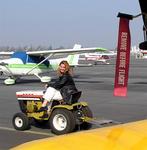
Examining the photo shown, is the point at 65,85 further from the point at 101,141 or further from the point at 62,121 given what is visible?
the point at 101,141

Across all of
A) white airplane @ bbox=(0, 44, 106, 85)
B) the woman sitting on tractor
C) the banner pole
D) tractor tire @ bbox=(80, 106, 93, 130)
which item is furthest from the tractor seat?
white airplane @ bbox=(0, 44, 106, 85)

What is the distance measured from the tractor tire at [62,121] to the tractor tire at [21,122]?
64 cm

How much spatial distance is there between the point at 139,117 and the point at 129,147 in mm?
10414

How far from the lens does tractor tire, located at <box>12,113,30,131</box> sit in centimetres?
1002

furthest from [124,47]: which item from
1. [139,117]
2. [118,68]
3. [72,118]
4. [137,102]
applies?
[137,102]

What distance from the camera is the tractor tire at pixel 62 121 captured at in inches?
364

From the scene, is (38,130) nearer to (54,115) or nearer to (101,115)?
(54,115)

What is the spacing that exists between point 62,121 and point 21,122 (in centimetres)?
110

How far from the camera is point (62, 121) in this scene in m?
9.45

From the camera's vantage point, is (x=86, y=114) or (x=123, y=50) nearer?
(x=123, y=50)

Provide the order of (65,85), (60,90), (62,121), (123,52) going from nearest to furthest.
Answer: (123,52) → (62,121) → (60,90) → (65,85)

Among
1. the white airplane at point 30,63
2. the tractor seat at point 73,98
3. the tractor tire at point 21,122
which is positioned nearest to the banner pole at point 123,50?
the tractor seat at point 73,98

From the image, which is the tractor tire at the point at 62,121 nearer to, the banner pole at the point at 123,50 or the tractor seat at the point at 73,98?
the tractor seat at the point at 73,98

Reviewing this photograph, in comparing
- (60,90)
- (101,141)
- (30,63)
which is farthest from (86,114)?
(30,63)
